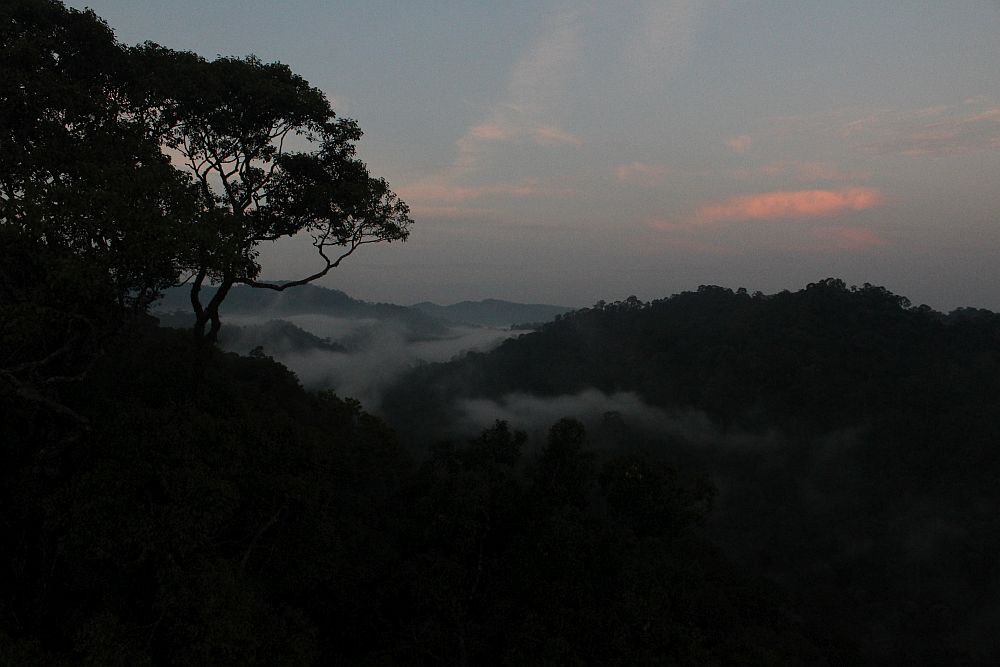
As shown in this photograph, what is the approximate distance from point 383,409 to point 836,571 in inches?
3690

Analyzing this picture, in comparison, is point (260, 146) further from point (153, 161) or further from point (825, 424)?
point (825, 424)

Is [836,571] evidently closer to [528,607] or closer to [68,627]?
[528,607]

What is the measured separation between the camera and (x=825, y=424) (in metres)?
110

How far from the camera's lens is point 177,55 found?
13.7 m

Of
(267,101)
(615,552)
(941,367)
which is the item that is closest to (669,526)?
(615,552)

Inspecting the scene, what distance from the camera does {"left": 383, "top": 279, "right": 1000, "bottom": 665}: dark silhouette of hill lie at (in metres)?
75.5

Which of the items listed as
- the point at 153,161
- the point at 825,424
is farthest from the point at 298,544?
the point at 825,424

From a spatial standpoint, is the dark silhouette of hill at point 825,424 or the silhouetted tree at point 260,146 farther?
the dark silhouette of hill at point 825,424

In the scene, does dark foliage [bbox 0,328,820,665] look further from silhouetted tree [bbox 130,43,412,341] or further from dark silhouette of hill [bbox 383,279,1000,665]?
dark silhouette of hill [bbox 383,279,1000,665]

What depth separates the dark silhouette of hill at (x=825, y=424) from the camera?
2972 inches

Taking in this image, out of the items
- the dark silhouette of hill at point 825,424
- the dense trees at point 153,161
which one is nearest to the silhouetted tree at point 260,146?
the dense trees at point 153,161

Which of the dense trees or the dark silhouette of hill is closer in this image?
the dense trees

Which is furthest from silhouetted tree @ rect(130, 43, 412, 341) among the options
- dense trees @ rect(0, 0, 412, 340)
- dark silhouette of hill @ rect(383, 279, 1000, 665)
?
dark silhouette of hill @ rect(383, 279, 1000, 665)

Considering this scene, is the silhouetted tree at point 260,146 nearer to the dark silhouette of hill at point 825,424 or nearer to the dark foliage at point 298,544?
the dark foliage at point 298,544
